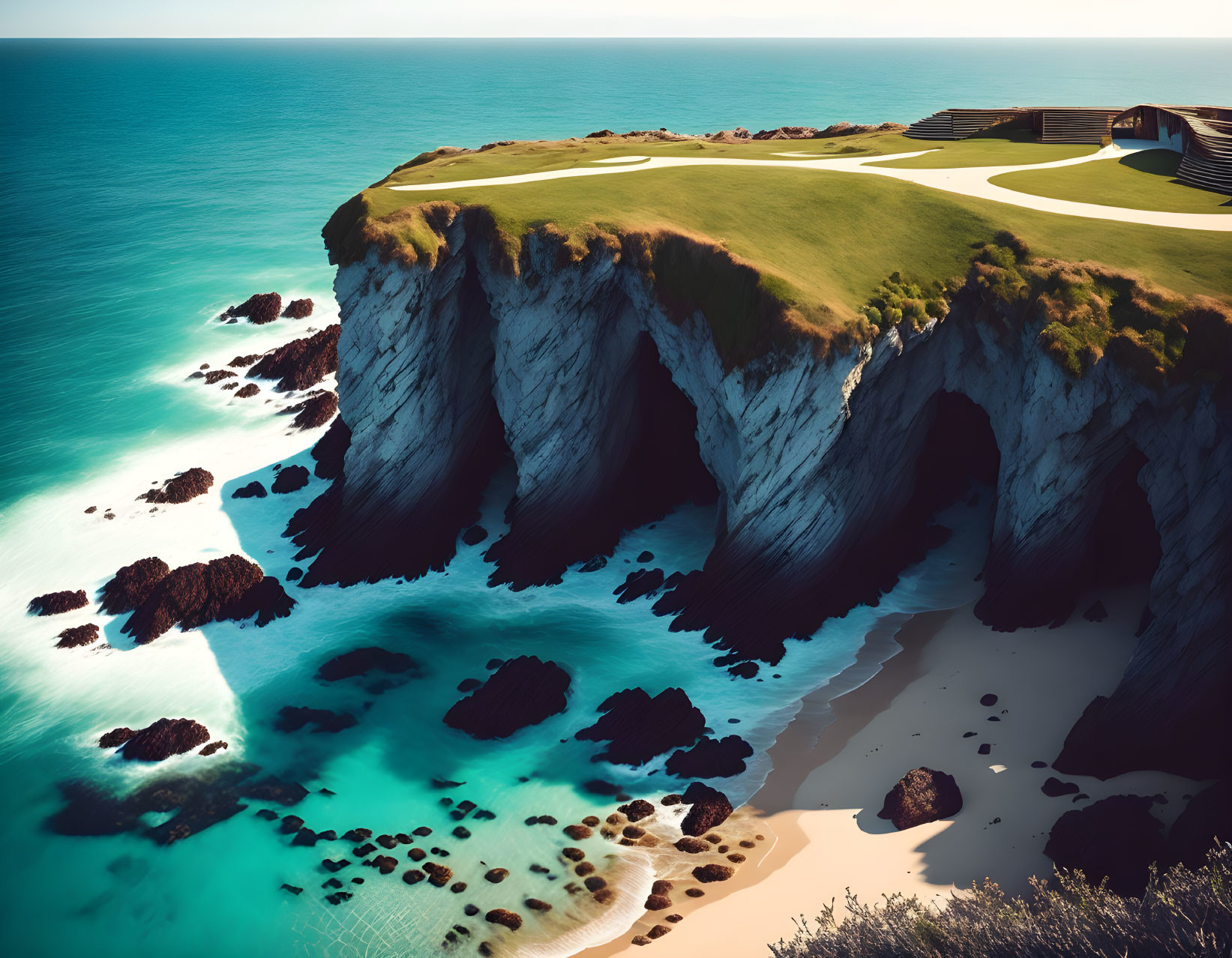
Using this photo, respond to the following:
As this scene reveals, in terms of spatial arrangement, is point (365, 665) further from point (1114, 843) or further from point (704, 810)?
point (1114, 843)

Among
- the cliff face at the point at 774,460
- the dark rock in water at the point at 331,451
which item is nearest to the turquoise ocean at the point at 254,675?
the dark rock in water at the point at 331,451

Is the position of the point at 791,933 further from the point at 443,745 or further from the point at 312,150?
the point at 312,150

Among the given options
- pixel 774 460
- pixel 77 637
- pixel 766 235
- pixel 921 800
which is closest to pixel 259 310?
pixel 77 637

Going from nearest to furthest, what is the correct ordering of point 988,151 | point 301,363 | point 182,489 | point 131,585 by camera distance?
point 131,585 → point 182,489 → point 988,151 → point 301,363

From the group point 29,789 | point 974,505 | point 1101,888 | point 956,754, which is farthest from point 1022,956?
point 29,789

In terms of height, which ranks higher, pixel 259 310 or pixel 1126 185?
pixel 1126 185
